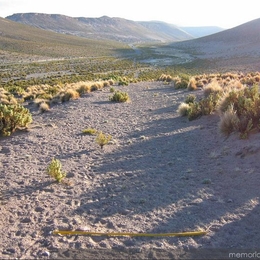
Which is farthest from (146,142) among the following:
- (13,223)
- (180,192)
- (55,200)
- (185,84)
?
(185,84)

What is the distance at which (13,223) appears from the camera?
487 centimetres

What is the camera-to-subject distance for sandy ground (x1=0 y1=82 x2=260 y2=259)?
432 centimetres

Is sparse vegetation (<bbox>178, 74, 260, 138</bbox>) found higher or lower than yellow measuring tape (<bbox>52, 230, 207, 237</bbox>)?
higher

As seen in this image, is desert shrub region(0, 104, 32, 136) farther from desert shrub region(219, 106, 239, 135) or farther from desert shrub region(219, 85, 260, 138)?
desert shrub region(219, 85, 260, 138)

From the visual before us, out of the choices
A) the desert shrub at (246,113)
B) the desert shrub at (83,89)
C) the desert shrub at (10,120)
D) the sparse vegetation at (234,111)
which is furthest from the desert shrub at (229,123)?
the desert shrub at (83,89)

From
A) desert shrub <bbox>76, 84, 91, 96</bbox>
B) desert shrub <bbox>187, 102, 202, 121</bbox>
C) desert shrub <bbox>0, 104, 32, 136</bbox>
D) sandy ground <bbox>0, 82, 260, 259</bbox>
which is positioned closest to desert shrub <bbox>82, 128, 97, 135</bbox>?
sandy ground <bbox>0, 82, 260, 259</bbox>

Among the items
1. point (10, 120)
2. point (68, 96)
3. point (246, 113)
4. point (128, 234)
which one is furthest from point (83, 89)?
point (128, 234)

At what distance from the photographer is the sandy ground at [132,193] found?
4.32 m

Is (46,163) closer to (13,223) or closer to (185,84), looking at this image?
(13,223)

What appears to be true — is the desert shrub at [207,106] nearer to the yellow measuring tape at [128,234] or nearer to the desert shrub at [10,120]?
the desert shrub at [10,120]

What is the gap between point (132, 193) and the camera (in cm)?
589

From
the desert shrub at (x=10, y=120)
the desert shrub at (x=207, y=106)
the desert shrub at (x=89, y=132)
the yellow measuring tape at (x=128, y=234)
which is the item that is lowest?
the yellow measuring tape at (x=128, y=234)

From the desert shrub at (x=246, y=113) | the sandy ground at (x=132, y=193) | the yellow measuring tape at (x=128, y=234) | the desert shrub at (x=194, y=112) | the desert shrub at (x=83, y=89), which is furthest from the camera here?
the desert shrub at (x=83, y=89)

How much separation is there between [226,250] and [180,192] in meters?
1.79
